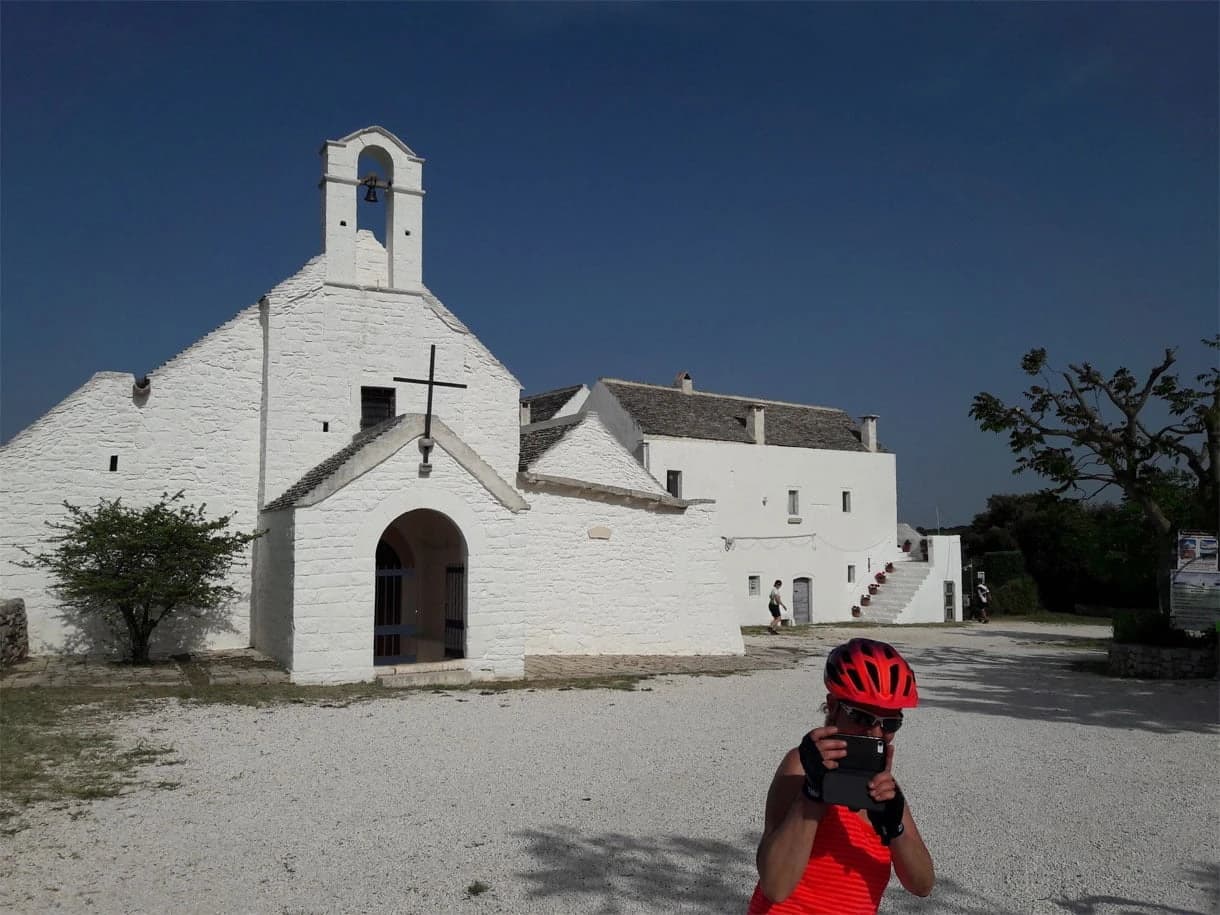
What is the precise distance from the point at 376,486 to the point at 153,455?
4601 mm

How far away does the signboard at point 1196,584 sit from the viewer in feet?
51.4

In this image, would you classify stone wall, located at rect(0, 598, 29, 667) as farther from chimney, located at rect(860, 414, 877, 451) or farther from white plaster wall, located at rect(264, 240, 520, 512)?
chimney, located at rect(860, 414, 877, 451)

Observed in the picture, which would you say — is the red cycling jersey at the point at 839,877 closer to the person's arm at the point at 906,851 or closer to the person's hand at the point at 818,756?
the person's arm at the point at 906,851

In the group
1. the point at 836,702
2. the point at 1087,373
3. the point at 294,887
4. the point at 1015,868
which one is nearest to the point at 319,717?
the point at 294,887

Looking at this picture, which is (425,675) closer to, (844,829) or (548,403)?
(844,829)

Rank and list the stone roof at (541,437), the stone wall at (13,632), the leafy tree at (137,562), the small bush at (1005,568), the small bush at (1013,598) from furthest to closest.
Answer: the small bush at (1005,568), the small bush at (1013,598), the stone roof at (541,437), the stone wall at (13,632), the leafy tree at (137,562)

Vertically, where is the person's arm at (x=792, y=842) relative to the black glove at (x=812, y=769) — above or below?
below

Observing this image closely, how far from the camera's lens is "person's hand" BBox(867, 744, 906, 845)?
256 cm

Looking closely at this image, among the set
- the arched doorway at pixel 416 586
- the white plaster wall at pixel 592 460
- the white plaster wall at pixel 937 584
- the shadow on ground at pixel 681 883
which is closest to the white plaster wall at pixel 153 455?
the arched doorway at pixel 416 586

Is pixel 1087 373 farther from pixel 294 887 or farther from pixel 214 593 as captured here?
pixel 294 887

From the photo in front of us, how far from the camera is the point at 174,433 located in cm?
1622

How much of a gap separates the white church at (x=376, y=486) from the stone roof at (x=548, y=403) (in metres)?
13.0

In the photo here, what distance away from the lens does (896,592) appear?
120 feet

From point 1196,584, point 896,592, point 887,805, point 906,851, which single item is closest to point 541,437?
point 1196,584
